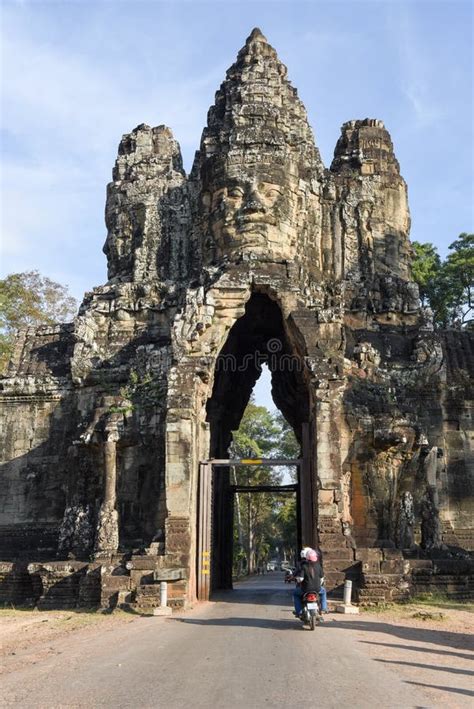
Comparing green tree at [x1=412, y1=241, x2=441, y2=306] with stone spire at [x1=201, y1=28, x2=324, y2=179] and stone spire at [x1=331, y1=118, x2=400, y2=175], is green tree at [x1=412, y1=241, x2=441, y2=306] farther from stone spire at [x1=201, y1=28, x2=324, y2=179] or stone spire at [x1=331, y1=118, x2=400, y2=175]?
stone spire at [x1=201, y1=28, x2=324, y2=179]

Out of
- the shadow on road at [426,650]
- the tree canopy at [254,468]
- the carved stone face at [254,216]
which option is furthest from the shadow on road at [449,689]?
the tree canopy at [254,468]

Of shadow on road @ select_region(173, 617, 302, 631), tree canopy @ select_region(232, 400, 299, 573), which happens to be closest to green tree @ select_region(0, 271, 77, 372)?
Answer: tree canopy @ select_region(232, 400, 299, 573)

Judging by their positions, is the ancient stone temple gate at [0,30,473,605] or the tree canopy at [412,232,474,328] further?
the tree canopy at [412,232,474,328]

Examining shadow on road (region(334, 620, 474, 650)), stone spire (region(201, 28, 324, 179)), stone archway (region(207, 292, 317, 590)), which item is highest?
stone spire (region(201, 28, 324, 179))

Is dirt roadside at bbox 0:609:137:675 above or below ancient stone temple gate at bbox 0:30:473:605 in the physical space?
below

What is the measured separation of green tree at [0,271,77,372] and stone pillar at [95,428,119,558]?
56.8ft

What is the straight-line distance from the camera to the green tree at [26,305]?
34469 millimetres

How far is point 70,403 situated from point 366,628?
37.5 ft

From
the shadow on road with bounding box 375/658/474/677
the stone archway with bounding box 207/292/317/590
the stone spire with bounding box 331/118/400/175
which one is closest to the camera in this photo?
the shadow on road with bounding box 375/658/474/677

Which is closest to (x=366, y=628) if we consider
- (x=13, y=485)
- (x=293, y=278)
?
(x=293, y=278)

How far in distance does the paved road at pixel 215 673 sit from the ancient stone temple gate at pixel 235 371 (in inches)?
161

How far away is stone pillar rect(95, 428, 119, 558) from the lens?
15659mm

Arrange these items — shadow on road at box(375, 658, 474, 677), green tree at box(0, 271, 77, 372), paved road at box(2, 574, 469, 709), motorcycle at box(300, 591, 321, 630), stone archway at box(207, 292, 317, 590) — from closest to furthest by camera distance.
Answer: paved road at box(2, 574, 469, 709), shadow on road at box(375, 658, 474, 677), motorcycle at box(300, 591, 321, 630), stone archway at box(207, 292, 317, 590), green tree at box(0, 271, 77, 372)

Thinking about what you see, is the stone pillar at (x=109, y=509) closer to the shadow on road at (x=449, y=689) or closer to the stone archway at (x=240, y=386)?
the stone archway at (x=240, y=386)
